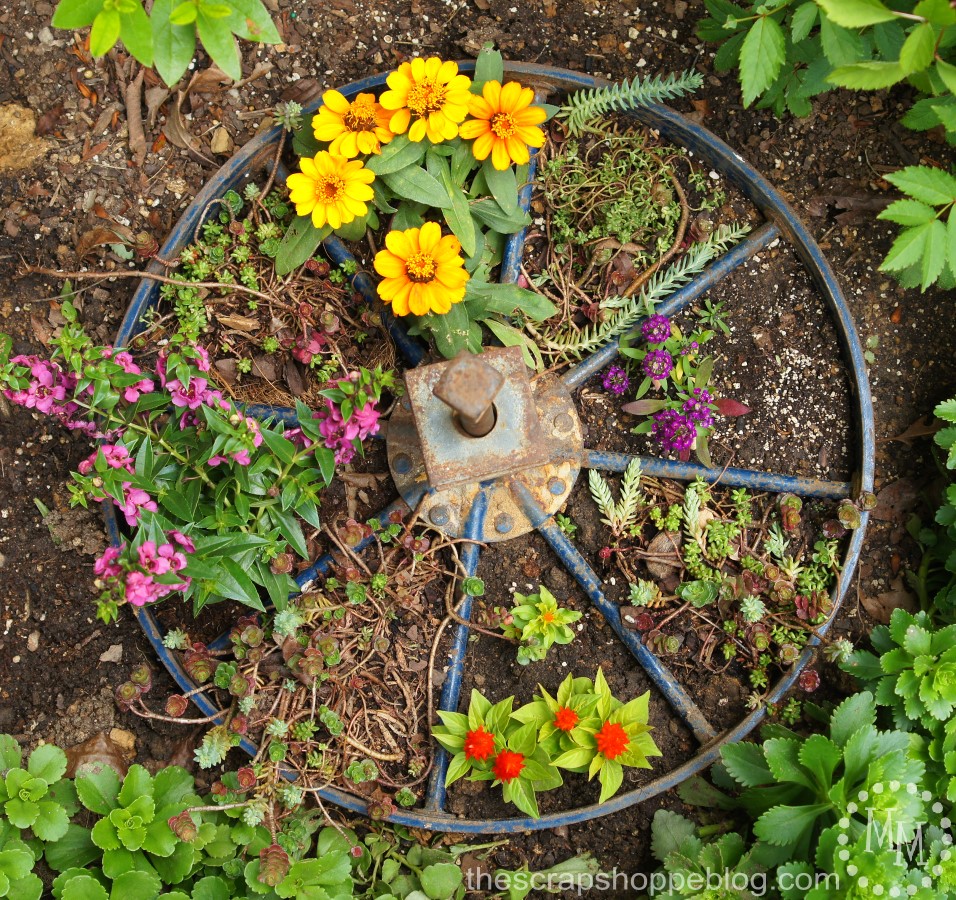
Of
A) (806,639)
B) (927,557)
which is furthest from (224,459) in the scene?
(927,557)

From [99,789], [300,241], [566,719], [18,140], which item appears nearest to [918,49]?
[300,241]

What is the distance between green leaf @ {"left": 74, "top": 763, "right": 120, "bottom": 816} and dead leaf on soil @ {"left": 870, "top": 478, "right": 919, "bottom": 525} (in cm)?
263

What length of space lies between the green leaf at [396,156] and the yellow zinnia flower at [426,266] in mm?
223

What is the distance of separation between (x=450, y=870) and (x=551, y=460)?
1.30 m

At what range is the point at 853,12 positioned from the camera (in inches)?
70.8

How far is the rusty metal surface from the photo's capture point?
2584 millimetres

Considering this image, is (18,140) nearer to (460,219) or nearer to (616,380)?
(460,219)

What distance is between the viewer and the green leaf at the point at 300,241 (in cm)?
253

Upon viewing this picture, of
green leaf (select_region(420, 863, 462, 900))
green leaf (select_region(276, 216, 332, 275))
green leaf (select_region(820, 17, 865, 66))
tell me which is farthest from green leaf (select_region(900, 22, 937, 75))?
green leaf (select_region(420, 863, 462, 900))

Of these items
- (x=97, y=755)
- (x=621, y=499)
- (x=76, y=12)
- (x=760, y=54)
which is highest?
(x=76, y=12)

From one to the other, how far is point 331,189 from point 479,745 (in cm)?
166

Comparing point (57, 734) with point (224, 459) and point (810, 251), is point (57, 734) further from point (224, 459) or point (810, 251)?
A: point (810, 251)

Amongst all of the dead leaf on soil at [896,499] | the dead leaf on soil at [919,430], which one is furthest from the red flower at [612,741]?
the dead leaf on soil at [919,430]

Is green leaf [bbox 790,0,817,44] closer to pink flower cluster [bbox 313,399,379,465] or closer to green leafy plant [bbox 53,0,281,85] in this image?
green leafy plant [bbox 53,0,281,85]
